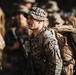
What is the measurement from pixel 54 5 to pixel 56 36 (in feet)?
21.0

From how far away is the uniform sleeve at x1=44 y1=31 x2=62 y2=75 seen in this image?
8547 millimetres

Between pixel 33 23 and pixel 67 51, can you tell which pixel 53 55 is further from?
pixel 33 23

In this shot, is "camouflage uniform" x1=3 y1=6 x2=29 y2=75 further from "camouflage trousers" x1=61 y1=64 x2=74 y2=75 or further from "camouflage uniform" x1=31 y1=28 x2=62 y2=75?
"camouflage trousers" x1=61 y1=64 x2=74 y2=75

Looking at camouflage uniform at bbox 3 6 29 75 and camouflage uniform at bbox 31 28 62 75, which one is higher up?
camouflage uniform at bbox 31 28 62 75

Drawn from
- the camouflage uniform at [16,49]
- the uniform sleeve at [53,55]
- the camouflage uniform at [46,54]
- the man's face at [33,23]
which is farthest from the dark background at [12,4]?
the uniform sleeve at [53,55]

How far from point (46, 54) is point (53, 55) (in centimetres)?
17

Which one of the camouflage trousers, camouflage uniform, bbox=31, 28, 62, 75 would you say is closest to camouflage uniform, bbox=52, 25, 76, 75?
the camouflage trousers

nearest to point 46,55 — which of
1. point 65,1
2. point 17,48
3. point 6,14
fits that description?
point 17,48

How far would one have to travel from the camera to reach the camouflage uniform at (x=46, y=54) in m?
8.57

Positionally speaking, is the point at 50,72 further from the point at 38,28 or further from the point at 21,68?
the point at 21,68

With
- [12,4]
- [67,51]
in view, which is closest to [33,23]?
[67,51]

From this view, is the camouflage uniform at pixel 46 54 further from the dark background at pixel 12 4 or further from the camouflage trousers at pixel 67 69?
the dark background at pixel 12 4

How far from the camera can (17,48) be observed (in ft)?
38.9

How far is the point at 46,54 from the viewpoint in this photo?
28.5 ft
